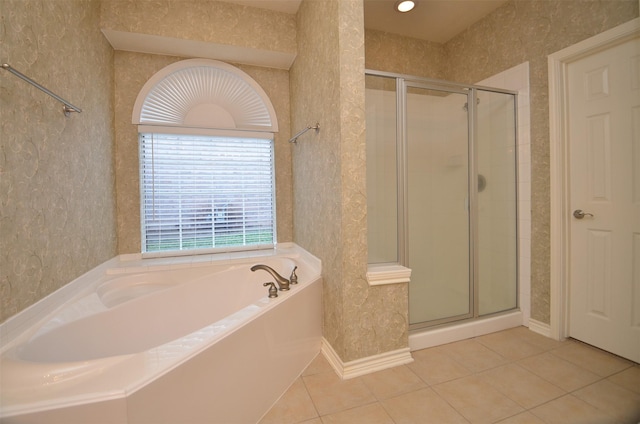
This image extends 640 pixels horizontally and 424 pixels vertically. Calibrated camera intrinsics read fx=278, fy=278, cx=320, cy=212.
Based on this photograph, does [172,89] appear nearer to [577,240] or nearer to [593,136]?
[593,136]

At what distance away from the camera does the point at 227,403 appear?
1.15 metres

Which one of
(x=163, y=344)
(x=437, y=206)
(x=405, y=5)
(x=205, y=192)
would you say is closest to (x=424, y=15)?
(x=405, y=5)

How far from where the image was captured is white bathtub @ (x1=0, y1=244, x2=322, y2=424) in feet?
2.66

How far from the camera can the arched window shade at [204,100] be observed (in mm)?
2343

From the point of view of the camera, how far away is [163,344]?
4.33 feet

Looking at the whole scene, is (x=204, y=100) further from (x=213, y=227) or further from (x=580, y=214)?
(x=580, y=214)

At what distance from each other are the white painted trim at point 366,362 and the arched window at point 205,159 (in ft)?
4.16

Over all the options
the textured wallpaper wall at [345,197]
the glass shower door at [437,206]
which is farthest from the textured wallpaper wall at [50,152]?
the glass shower door at [437,206]

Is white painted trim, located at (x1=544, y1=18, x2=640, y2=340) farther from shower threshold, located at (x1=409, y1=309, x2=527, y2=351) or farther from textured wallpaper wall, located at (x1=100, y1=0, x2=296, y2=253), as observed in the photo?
textured wallpaper wall, located at (x1=100, y1=0, x2=296, y2=253)

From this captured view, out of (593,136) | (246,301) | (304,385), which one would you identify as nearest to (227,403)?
(304,385)

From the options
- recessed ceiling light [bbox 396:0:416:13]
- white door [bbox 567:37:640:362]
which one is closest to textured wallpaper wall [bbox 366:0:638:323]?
white door [bbox 567:37:640:362]

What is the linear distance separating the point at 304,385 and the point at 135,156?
2.17 m

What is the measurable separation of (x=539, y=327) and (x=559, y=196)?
1.00 metres

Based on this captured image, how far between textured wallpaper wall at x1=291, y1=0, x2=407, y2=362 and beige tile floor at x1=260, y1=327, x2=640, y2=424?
0.20 metres
